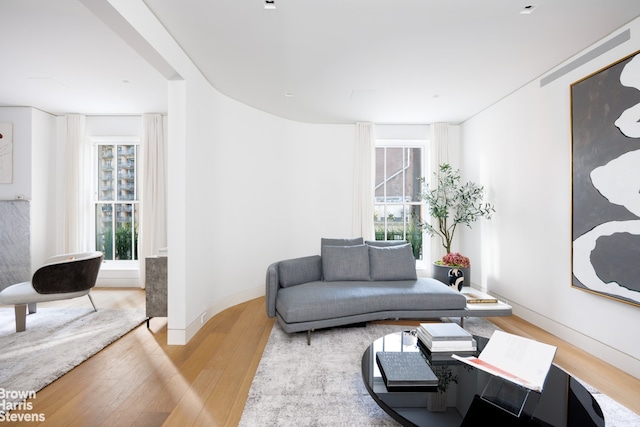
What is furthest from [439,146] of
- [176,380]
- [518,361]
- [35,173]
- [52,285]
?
[35,173]

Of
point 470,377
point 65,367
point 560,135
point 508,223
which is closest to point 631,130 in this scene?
point 560,135

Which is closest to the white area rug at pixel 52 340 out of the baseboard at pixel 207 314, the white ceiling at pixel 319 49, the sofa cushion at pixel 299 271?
the baseboard at pixel 207 314

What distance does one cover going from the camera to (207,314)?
12.4ft

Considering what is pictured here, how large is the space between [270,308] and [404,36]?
3.01 metres

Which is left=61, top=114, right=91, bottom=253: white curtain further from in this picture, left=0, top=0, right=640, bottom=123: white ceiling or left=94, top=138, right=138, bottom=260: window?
left=0, top=0, right=640, bottom=123: white ceiling

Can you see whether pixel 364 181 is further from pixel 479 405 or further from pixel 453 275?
pixel 479 405

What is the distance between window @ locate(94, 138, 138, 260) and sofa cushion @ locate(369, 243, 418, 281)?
13.9ft

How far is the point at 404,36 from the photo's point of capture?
9.05 feet

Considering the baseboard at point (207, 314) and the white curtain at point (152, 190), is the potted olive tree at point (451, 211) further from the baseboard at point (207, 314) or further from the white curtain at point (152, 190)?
the white curtain at point (152, 190)

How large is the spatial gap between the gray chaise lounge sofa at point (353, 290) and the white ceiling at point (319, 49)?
6.86ft

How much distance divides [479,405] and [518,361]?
45 centimetres

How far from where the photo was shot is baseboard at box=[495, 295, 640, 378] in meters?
2.53

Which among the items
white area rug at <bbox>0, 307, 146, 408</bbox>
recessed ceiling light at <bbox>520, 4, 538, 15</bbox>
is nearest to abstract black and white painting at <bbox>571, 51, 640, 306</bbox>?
recessed ceiling light at <bbox>520, 4, 538, 15</bbox>

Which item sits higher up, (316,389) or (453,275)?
(453,275)
